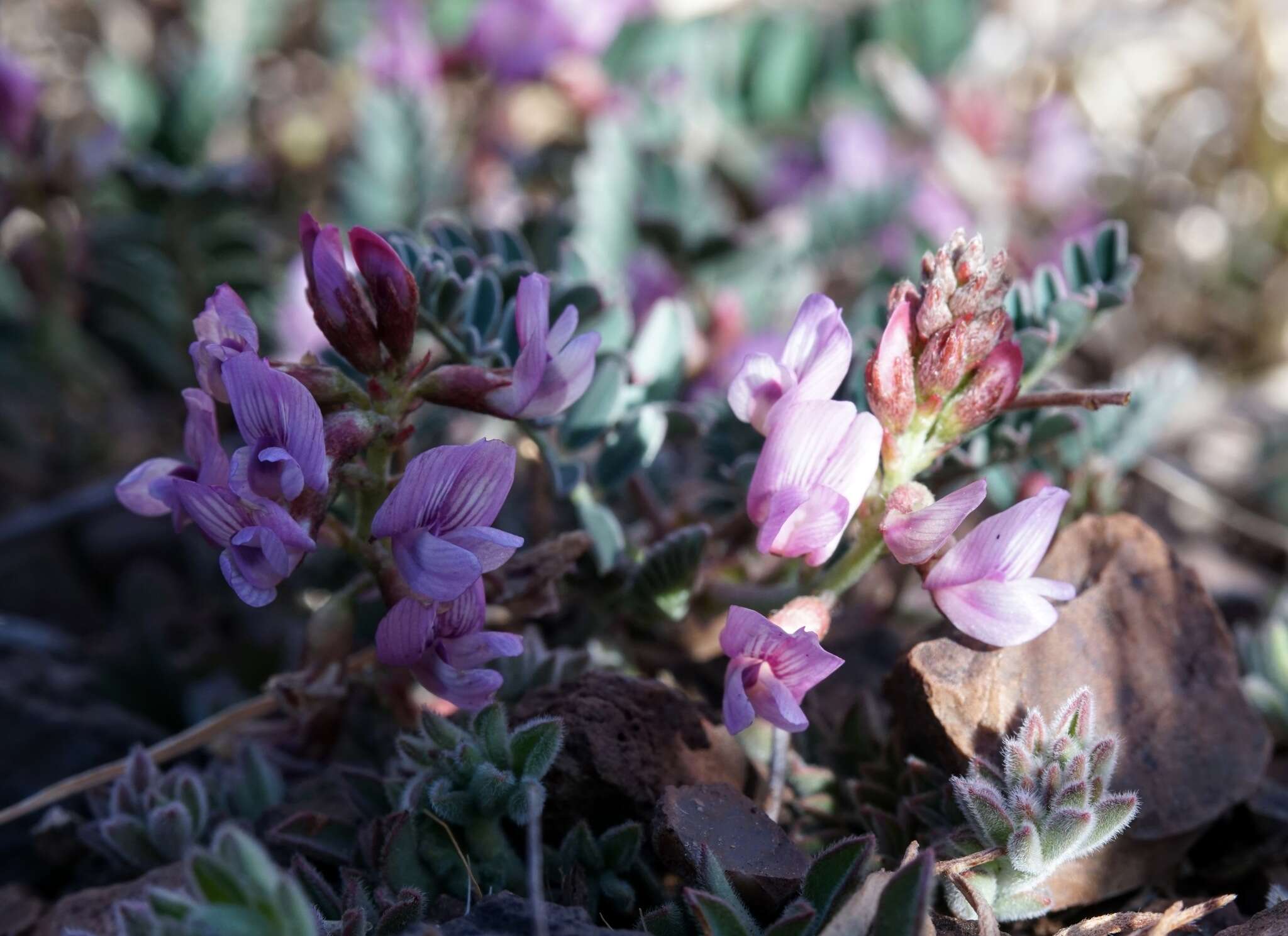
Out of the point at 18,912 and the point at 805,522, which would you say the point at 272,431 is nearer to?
the point at 805,522

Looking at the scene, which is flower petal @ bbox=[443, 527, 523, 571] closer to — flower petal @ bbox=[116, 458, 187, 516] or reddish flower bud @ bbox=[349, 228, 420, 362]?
reddish flower bud @ bbox=[349, 228, 420, 362]

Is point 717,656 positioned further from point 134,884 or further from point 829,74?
point 829,74

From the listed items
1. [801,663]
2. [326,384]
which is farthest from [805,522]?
[326,384]

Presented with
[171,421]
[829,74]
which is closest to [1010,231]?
[829,74]

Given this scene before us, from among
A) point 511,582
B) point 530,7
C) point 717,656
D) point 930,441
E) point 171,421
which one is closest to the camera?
point 930,441

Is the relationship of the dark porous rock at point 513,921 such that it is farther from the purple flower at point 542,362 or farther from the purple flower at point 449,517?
the purple flower at point 542,362

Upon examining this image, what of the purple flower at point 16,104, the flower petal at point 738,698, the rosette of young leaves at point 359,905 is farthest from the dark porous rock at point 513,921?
the purple flower at point 16,104
